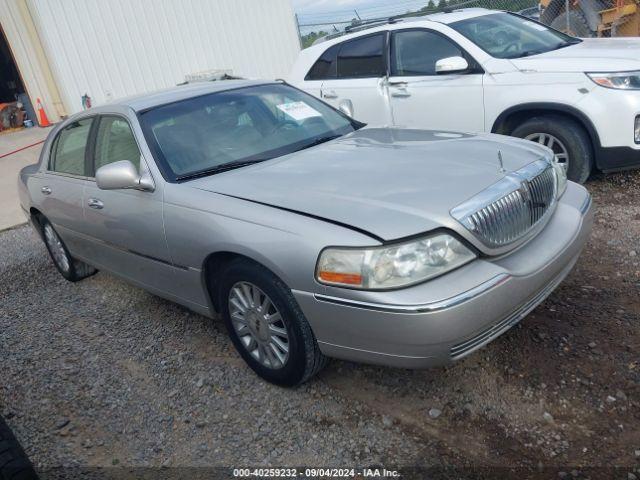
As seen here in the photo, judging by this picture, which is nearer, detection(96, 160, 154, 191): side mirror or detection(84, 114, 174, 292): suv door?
detection(96, 160, 154, 191): side mirror

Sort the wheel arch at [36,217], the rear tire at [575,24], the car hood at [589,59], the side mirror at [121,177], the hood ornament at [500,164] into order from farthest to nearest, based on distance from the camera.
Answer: the rear tire at [575,24], the wheel arch at [36,217], the car hood at [589,59], the side mirror at [121,177], the hood ornament at [500,164]

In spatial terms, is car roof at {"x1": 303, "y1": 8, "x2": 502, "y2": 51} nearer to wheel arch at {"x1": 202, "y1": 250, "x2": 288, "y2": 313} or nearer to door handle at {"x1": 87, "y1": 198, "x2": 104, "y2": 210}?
door handle at {"x1": 87, "y1": 198, "x2": 104, "y2": 210}

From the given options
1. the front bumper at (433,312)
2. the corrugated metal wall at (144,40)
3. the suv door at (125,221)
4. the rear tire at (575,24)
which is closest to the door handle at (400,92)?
the suv door at (125,221)

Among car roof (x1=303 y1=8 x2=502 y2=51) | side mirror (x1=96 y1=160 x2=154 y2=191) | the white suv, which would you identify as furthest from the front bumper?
car roof (x1=303 y1=8 x2=502 y2=51)

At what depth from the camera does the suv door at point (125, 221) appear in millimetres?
3436

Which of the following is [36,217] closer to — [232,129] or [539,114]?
[232,129]

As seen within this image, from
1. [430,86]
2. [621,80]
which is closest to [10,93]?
[430,86]

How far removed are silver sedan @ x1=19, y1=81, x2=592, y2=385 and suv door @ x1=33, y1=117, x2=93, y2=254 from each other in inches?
1.5

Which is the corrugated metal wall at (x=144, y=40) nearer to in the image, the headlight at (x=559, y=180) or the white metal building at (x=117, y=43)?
the white metal building at (x=117, y=43)

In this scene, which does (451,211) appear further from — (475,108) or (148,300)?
(475,108)

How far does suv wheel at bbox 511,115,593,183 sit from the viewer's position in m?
5.04

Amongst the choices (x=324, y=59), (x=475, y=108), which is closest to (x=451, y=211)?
(x=475, y=108)

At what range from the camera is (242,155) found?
3.52m

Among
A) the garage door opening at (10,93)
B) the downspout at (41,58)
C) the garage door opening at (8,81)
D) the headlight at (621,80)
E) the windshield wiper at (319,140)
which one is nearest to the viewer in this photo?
the windshield wiper at (319,140)
